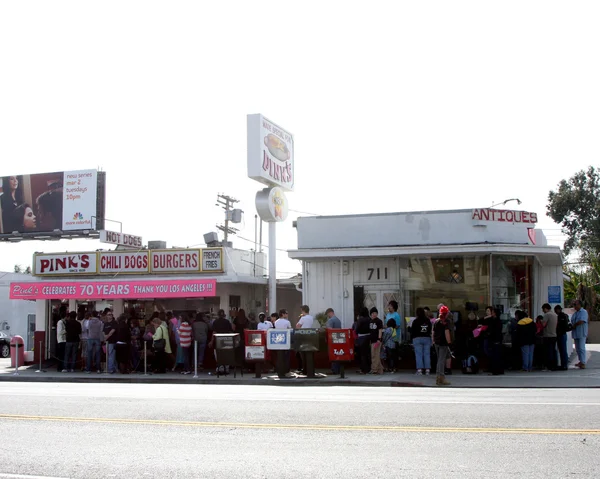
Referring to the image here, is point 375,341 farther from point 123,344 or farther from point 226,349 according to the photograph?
point 123,344

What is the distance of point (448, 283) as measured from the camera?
2125cm

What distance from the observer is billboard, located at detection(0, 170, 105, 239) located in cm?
4238

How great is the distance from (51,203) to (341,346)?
96.5ft

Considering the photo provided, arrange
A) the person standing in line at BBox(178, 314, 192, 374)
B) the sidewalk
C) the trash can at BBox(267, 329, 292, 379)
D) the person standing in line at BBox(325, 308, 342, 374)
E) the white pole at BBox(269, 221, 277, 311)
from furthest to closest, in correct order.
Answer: the white pole at BBox(269, 221, 277, 311)
the person standing in line at BBox(178, 314, 192, 374)
the person standing in line at BBox(325, 308, 342, 374)
the trash can at BBox(267, 329, 292, 379)
the sidewalk

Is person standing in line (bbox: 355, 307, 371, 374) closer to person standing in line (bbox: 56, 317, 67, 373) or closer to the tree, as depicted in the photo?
person standing in line (bbox: 56, 317, 67, 373)

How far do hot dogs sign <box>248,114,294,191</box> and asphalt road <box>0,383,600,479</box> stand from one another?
10.5 metres

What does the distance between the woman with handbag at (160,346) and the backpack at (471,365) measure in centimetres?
829

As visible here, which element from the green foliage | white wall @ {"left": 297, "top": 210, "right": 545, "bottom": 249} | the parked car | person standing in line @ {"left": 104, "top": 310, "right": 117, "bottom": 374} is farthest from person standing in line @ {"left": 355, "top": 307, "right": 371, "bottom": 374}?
the parked car

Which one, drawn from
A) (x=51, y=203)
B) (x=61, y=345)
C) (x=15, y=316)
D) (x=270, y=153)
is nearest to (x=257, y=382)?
(x=61, y=345)

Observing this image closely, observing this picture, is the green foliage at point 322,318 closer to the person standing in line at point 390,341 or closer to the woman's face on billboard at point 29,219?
the person standing in line at point 390,341

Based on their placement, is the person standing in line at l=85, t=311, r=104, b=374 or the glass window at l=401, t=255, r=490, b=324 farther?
the person standing in line at l=85, t=311, r=104, b=374

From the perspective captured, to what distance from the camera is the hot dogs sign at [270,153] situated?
909 inches

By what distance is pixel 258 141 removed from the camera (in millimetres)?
23141

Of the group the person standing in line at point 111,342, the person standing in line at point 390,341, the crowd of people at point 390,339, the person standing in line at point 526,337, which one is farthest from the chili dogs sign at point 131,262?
the person standing in line at point 526,337
